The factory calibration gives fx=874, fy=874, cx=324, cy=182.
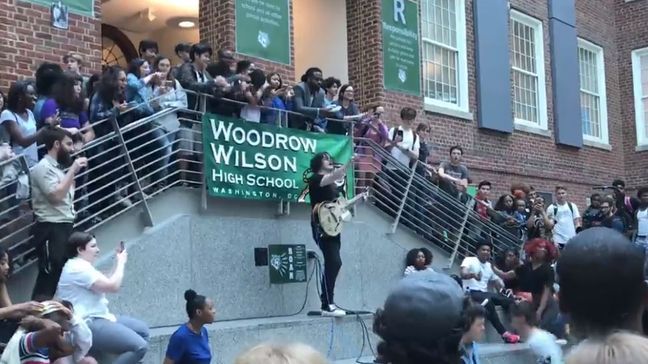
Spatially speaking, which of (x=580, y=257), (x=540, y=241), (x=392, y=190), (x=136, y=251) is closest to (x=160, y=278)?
(x=136, y=251)

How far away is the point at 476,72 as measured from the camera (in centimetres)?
1648

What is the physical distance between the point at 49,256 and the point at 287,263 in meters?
3.46

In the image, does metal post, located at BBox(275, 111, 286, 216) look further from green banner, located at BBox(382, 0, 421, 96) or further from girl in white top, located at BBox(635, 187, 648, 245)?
girl in white top, located at BBox(635, 187, 648, 245)

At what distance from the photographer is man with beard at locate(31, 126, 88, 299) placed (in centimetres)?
702

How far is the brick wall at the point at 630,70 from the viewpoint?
21.0m

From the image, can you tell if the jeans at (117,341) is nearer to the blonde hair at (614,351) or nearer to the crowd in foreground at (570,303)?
the crowd in foreground at (570,303)

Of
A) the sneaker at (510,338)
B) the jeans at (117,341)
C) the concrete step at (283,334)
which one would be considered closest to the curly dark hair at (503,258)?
the sneaker at (510,338)

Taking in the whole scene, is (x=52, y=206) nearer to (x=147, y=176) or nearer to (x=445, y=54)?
(x=147, y=176)

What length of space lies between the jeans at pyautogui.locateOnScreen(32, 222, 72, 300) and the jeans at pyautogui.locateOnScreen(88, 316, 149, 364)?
896 millimetres

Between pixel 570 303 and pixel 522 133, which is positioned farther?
pixel 522 133

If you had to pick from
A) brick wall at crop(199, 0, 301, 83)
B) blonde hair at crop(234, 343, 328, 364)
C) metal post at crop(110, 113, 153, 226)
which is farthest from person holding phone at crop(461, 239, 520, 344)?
blonde hair at crop(234, 343, 328, 364)

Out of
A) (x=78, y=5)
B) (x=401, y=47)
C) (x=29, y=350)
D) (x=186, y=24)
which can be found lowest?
(x=29, y=350)

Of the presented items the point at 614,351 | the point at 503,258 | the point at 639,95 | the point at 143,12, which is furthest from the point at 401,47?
the point at 614,351

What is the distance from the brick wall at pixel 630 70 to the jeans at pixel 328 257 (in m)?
13.5
